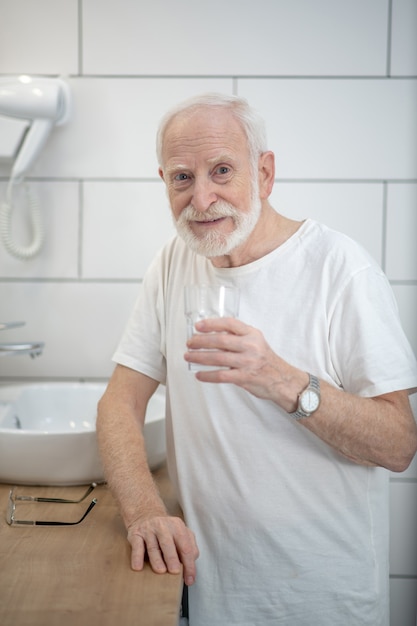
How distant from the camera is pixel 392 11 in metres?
1.83

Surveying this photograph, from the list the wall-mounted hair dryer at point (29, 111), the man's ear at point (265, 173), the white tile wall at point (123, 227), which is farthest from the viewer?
the white tile wall at point (123, 227)

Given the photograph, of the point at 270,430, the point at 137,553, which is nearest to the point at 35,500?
the point at 137,553

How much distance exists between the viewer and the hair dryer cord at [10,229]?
1867mm

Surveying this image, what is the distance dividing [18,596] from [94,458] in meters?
0.48

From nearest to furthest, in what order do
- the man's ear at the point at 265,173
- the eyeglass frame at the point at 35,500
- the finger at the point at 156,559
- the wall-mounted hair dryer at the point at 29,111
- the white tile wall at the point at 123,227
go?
the finger at the point at 156,559 → the eyeglass frame at the point at 35,500 → the man's ear at the point at 265,173 → the wall-mounted hair dryer at the point at 29,111 → the white tile wall at the point at 123,227

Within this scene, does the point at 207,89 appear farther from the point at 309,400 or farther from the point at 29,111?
the point at 309,400

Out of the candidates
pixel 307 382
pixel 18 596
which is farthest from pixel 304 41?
pixel 18 596

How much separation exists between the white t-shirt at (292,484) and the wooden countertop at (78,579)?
219 millimetres

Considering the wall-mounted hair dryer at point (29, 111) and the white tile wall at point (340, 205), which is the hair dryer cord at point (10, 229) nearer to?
the wall-mounted hair dryer at point (29, 111)

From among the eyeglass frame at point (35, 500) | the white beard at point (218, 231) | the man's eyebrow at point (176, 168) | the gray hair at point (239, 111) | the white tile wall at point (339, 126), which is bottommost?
the eyeglass frame at point (35, 500)

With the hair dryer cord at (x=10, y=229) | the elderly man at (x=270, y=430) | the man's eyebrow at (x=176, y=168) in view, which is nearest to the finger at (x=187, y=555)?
the elderly man at (x=270, y=430)

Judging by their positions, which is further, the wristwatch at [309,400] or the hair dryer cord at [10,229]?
the hair dryer cord at [10,229]

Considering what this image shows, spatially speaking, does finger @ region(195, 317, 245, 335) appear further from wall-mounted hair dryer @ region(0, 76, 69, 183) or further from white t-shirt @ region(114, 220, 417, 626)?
wall-mounted hair dryer @ region(0, 76, 69, 183)

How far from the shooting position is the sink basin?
1434 millimetres
